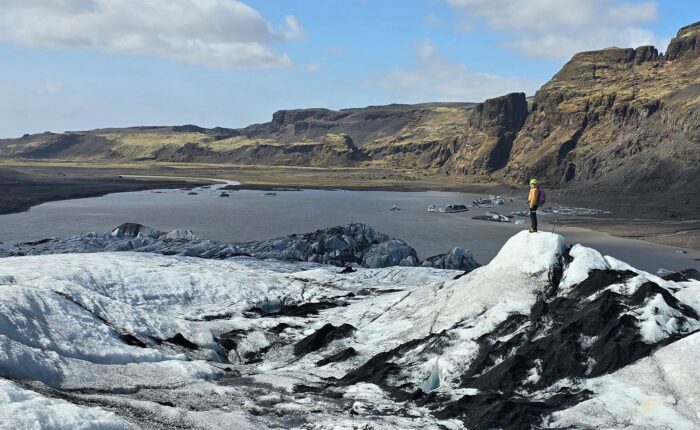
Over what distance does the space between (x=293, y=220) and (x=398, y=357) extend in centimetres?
7136

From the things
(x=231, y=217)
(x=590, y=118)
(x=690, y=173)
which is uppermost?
(x=590, y=118)

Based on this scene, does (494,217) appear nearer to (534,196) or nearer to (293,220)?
(293,220)

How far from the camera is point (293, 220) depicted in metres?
A: 92.2

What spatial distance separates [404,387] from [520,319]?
4911 mm

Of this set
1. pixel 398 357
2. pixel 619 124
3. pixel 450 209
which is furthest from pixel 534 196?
pixel 619 124

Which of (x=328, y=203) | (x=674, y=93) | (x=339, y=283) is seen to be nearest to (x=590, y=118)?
(x=674, y=93)

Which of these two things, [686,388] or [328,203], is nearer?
[686,388]

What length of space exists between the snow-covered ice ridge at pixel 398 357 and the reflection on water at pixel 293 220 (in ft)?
121

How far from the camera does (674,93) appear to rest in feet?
456

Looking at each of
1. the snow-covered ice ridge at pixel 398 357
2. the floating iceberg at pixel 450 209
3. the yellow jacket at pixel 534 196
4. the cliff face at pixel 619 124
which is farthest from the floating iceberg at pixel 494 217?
the yellow jacket at pixel 534 196

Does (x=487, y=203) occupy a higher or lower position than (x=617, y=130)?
lower

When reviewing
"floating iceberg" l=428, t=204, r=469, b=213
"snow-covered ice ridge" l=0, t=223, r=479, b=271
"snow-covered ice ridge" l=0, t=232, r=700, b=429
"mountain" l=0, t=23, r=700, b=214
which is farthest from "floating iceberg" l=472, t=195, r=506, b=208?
"snow-covered ice ridge" l=0, t=232, r=700, b=429

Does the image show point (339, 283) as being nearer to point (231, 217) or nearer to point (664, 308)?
point (664, 308)

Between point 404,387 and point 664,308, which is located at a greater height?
point 664,308
